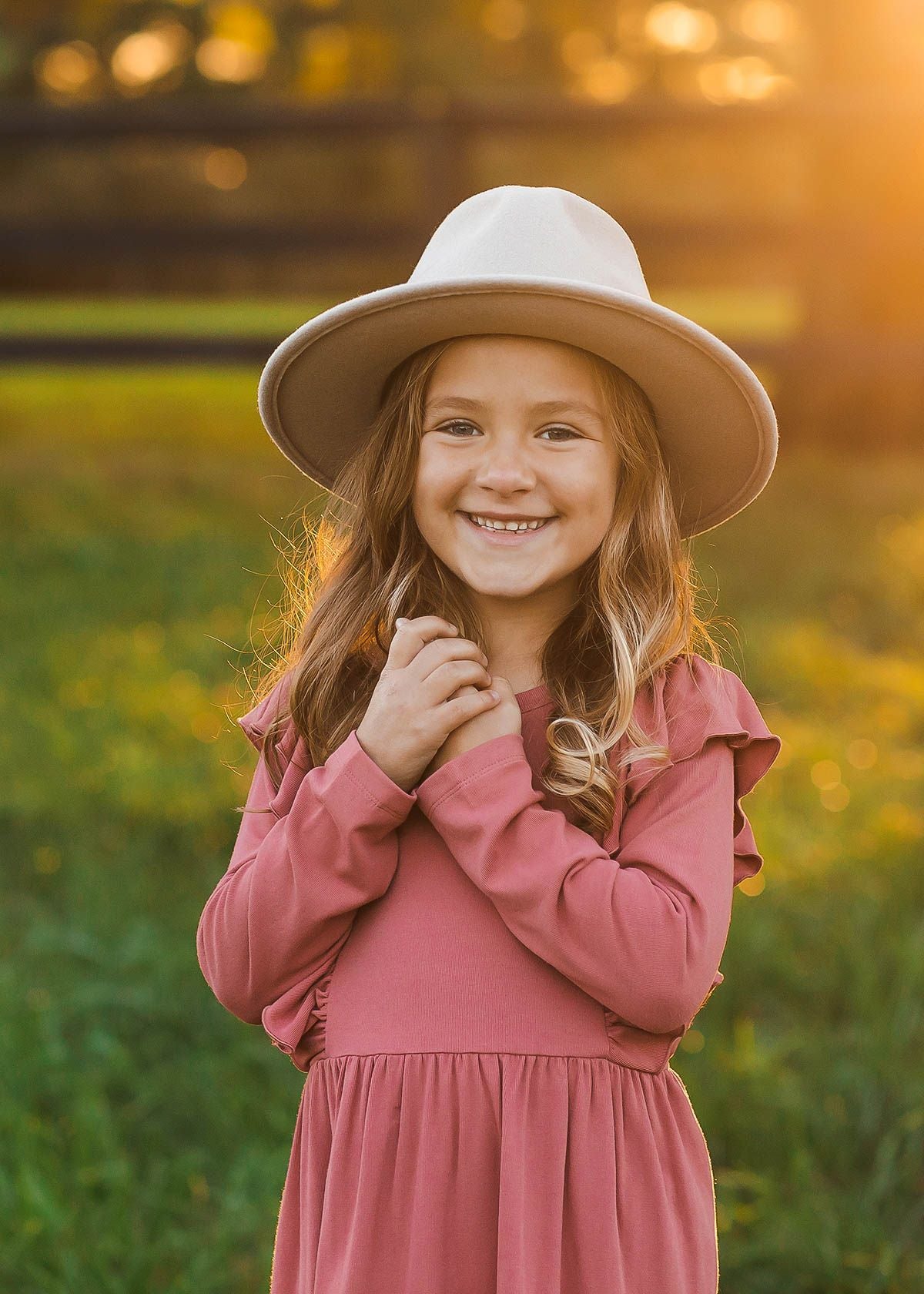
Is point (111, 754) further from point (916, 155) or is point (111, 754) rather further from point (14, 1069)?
point (916, 155)

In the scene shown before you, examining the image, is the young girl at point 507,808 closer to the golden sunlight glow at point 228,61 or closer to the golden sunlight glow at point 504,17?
the golden sunlight glow at point 504,17

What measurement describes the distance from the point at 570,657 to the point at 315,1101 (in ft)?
1.90

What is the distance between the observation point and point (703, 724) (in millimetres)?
1682

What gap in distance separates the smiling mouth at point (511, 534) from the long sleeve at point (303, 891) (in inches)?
10.6

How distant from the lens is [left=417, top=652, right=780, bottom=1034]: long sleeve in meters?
1.54

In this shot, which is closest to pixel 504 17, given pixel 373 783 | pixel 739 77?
pixel 739 77

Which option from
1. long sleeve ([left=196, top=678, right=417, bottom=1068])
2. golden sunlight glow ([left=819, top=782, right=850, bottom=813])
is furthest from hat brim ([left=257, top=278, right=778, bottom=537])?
golden sunlight glow ([left=819, top=782, right=850, bottom=813])

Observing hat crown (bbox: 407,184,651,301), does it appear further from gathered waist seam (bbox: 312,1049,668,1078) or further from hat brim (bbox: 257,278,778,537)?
gathered waist seam (bbox: 312,1049,668,1078)

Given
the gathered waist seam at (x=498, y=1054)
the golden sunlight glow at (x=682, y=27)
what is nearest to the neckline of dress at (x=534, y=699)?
the gathered waist seam at (x=498, y=1054)

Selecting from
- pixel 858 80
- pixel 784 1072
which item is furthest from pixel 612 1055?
pixel 858 80

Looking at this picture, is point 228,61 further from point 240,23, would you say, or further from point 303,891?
point 303,891

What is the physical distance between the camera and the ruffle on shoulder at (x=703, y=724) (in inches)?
65.5

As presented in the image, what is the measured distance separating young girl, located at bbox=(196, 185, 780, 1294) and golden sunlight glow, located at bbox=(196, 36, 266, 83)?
8566 mm

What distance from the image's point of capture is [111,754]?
4.36m
